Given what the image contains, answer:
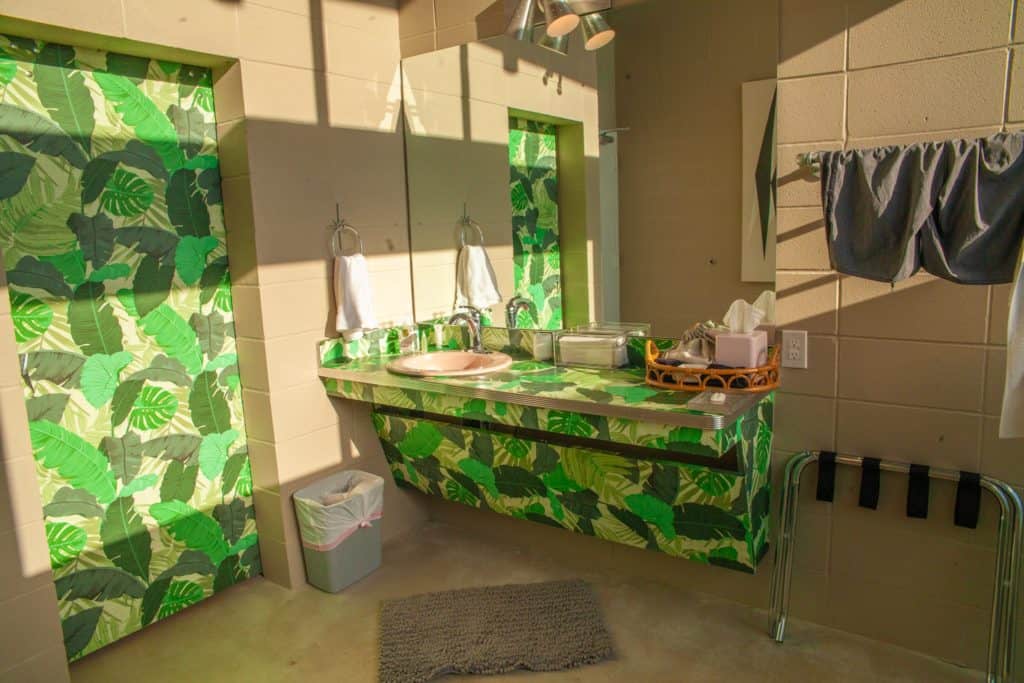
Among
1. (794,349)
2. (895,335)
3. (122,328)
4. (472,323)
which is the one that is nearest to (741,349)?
(794,349)

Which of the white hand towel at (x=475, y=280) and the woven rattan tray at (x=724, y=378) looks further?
the white hand towel at (x=475, y=280)

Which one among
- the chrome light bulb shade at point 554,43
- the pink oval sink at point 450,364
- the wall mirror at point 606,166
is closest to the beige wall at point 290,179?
the wall mirror at point 606,166

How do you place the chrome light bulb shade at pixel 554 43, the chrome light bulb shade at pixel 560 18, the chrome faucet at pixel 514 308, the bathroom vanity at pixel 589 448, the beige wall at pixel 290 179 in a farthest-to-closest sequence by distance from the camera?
the chrome faucet at pixel 514 308, the chrome light bulb shade at pixel 554 43, the chrome light bulb shade at pixel 560 18, the beige wall at pixel 290 179, the bathroom vanity at pixel 589 448

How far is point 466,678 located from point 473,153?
2.05 m

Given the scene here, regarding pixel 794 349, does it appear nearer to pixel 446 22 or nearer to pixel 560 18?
pixel 560 18

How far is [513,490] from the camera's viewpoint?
277cm

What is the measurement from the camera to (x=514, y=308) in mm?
3066

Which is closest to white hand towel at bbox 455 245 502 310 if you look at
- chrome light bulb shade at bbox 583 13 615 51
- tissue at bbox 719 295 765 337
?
chrome light bulb shade at bbox 583 13 615 51

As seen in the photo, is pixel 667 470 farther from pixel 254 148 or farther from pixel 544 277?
pixel 254 148

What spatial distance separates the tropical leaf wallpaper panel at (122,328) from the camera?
89.3 inches

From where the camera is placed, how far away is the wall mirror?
2363mm

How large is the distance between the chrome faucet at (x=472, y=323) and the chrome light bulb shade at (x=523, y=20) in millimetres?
1130

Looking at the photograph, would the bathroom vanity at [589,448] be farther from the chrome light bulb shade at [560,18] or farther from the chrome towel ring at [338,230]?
the chrome light bulb shade at [560,18]

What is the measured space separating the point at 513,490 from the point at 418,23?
1988 millimetres
